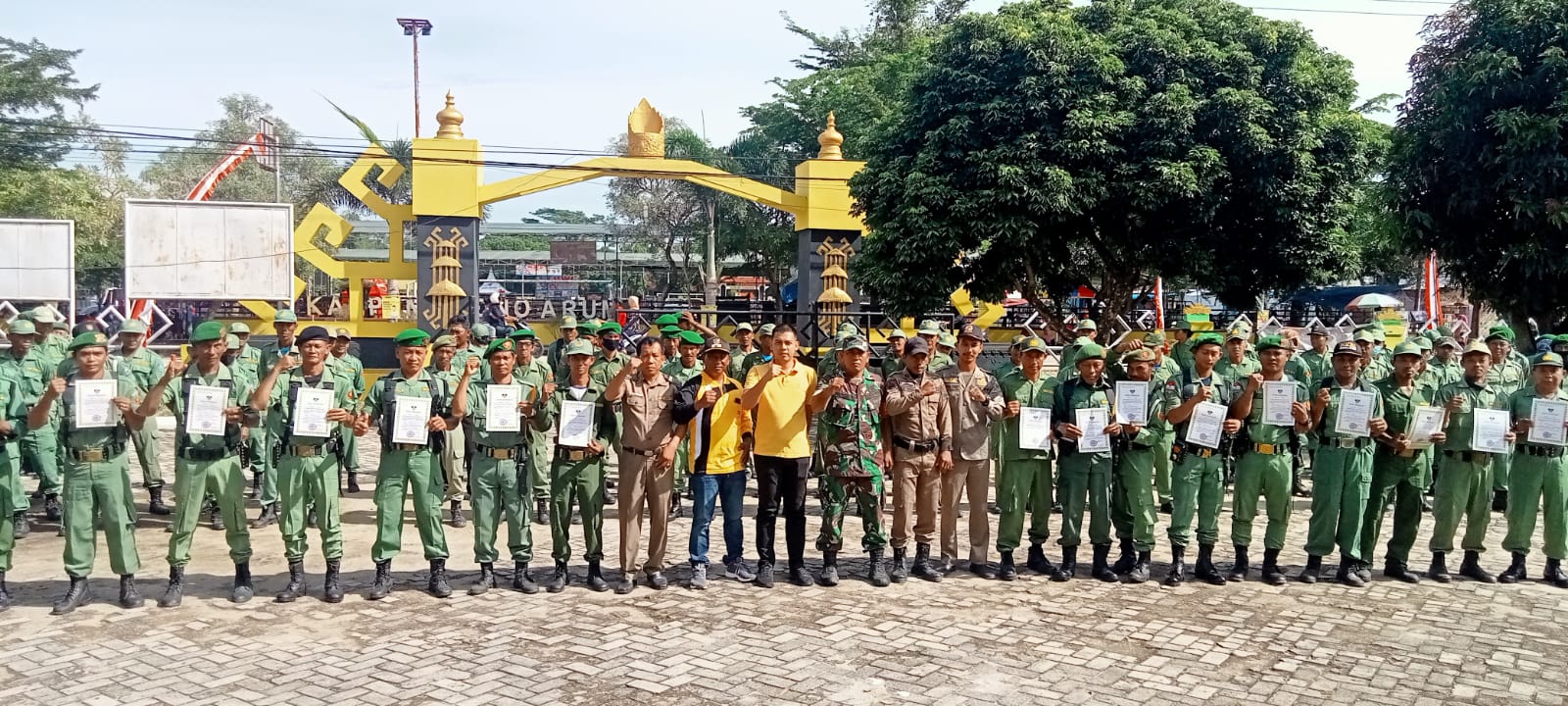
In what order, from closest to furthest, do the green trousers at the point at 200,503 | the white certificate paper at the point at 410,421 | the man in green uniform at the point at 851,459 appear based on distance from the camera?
the green trousers at the point at 200,503 < the white certificate paper at the point at 410,421 < the man in green uniform at the point at 851,459

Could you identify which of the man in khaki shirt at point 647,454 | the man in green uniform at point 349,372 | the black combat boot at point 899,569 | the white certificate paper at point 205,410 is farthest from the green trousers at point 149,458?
the black combat boot at point 899,569

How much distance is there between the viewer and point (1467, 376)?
301 inches

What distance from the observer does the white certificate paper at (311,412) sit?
21.2 feet

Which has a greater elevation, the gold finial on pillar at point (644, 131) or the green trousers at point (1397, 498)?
the gold finial on pillar at point (644, 131)

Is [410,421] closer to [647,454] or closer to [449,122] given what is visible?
[647,454]

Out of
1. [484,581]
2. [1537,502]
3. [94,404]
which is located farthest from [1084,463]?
[94,404]

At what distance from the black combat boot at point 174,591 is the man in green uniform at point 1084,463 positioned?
5.82m

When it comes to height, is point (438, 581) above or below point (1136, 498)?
below

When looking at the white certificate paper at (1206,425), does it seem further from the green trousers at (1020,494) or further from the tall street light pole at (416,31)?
the tall street light pole at (416,31)

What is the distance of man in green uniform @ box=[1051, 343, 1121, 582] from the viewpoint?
23.9 ft

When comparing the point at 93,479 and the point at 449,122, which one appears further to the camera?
the point at 449,122

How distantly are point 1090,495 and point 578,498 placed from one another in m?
3.60

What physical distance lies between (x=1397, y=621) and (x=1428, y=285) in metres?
15.0

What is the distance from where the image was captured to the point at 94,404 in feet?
20.9
